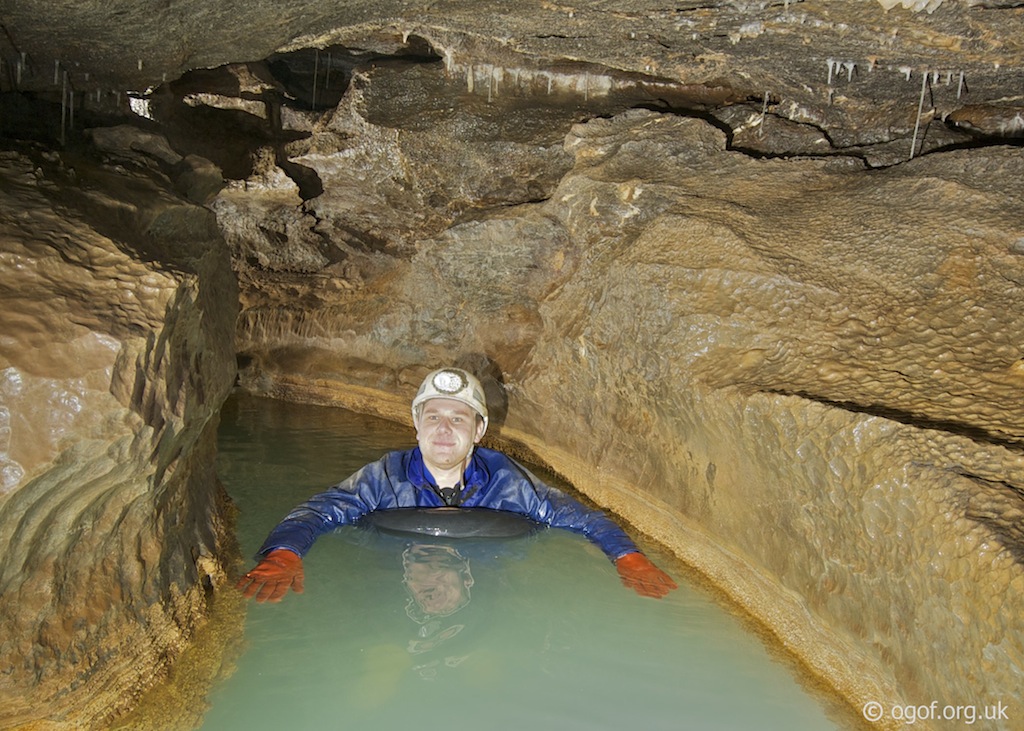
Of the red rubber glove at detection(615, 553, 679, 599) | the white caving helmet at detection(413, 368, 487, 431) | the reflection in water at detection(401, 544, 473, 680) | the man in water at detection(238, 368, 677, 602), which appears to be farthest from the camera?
the white caving helmet at detection(413, 368, 487, 431)

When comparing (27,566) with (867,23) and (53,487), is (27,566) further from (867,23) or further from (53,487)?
(867,23)

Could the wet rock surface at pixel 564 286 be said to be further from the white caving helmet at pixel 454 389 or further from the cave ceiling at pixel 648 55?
the white caving helmet at pixel 454 389

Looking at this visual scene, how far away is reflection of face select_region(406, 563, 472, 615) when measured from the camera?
12.6 feet

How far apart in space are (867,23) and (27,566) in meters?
4.88

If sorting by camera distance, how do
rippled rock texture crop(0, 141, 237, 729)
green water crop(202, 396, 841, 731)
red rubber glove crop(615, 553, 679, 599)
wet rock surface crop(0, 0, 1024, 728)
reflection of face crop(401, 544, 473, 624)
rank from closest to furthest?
1. rippled rock texture crop(0, 141, 237, 729)
2. wet rock surface crop(0, 0, 1024, 728)
3. green water crop(202, 396, 841, 731)
4. reflection of face crop(401, 544, 473, 624)
5. red rubber glove crop(615, 553, 679, 599)

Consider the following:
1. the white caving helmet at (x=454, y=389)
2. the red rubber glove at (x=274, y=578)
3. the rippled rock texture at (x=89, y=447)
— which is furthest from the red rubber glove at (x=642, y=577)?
the rippled rock texture at (x=89, y=447)

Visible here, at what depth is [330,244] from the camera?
786 cm

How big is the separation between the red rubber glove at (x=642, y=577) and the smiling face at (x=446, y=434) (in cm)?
101

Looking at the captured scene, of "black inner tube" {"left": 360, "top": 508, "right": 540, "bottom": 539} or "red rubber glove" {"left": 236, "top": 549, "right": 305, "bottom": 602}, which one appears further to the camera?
"black inner tube" {"left": 360, "top": 508, "right": 540, "bottom": 539}

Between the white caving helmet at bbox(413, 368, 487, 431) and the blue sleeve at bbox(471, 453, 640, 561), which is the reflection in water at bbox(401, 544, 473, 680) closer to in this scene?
the blue sleeve at bbox(471, 453, 640, 561)

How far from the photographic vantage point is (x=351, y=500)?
438 centimetres

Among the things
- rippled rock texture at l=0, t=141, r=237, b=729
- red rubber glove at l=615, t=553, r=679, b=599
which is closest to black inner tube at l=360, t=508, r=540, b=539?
red rubber glove at l=615, t=553, r=679, b=599

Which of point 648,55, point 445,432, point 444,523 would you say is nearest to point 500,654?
point 444,523

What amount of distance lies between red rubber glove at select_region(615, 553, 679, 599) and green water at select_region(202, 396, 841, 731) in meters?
0.08
